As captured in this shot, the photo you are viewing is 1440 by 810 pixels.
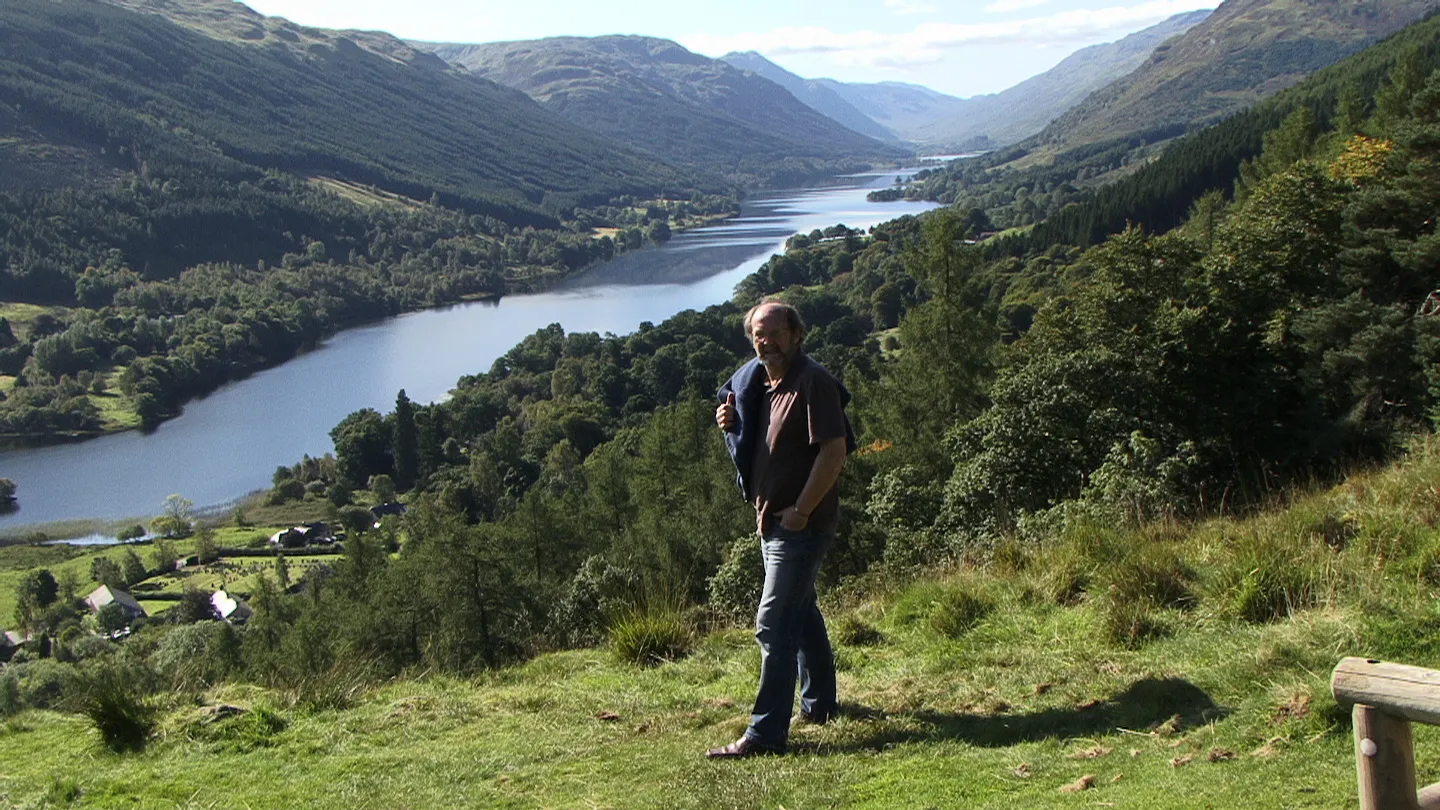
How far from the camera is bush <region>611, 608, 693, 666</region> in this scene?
232 inches

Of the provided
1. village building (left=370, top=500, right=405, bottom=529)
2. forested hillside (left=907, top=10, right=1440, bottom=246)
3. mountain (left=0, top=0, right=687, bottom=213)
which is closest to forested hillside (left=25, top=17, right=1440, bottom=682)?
village building (left=370, top=500, right=405, bottom=529)

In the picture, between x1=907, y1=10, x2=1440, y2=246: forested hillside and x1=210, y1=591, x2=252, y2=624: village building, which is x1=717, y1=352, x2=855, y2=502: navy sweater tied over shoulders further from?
x1=907, y1=10, x2=1440, y2=246: forested hillside

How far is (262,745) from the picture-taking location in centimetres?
500

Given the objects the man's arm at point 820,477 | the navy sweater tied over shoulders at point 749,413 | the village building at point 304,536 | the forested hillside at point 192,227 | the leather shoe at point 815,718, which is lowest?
the village building at point 304,536

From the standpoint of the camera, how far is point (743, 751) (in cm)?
402

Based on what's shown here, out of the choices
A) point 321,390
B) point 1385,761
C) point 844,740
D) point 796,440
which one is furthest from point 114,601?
point 1385,761

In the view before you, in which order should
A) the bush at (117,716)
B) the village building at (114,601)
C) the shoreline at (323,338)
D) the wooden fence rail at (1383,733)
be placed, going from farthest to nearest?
the shoreline at (323,338) < the village building at (114,601) < the bush at (117,716) < the wooden fence rail at (1383,733)

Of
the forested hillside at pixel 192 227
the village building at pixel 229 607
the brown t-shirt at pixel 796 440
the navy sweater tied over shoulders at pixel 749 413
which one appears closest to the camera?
the brown t-shirt at pixel 796 440

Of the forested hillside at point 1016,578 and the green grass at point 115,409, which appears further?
the green grass at point 115,409

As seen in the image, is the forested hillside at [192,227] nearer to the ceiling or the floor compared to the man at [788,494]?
nearer to the ceiling

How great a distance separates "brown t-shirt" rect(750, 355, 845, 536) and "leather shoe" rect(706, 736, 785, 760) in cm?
81

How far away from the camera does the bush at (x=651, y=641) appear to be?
19.4ft

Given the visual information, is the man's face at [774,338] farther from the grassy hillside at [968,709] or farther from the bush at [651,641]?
the bush at [651,641]

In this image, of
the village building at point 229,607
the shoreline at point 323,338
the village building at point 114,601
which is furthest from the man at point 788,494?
the shoreline at point 323,338
